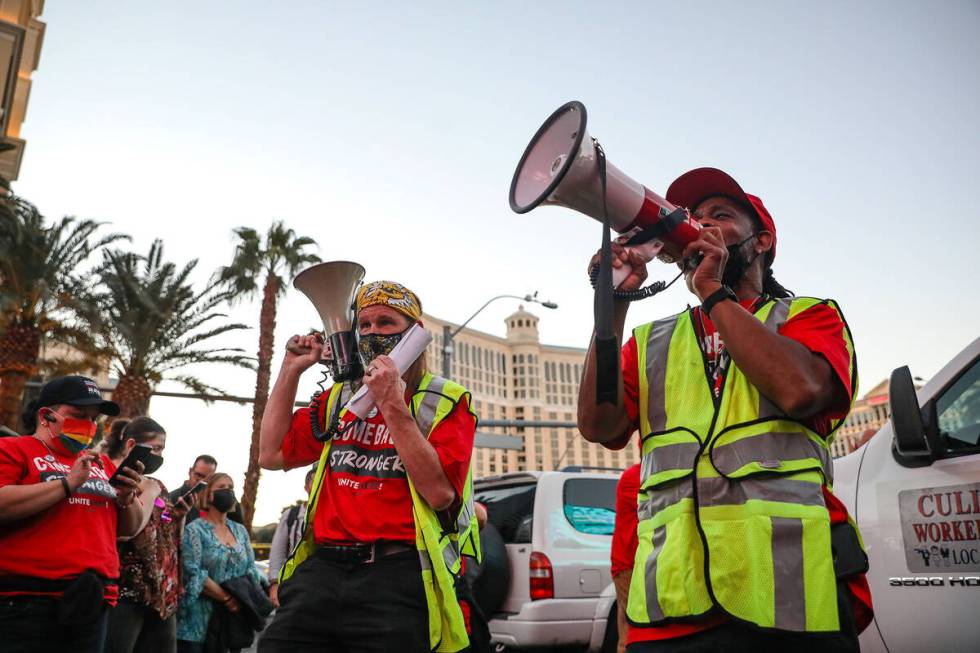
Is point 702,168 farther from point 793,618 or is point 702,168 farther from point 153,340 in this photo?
point 153,340

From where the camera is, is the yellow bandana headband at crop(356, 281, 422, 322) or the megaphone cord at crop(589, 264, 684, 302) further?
the yellow bandana headband at crop(356, 281, 422, 322)

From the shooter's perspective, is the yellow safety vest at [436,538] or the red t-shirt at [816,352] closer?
the red t-shirt at [816,352]

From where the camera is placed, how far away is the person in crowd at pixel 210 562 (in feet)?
18.4

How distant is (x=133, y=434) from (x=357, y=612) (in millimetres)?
3140

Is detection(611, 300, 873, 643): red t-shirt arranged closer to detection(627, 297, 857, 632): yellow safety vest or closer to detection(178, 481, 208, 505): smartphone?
detection(627, 297, 857, 632): yellow safety vest

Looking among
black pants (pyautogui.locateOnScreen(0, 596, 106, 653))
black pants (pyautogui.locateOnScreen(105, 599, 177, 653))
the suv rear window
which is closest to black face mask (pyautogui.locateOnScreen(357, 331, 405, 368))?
black pants (pyautogui.locateOnScreen(0, 596, 106, 653))

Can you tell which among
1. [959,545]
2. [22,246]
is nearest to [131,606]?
[959,545]

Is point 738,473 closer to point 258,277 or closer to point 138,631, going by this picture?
point 138,631

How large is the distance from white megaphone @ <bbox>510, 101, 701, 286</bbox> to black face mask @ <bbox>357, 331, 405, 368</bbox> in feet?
3.34

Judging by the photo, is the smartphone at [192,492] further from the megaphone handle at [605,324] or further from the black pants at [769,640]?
the black pants at [769,640]

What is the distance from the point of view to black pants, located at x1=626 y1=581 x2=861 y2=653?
1559 mm

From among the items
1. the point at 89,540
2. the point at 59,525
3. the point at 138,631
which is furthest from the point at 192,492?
the point at 59,525

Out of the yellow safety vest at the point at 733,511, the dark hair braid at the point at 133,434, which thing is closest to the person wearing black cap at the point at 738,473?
the yellow safety vest at the point at 733,511

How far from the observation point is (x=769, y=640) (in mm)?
1599
